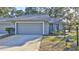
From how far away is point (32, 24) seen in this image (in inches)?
261

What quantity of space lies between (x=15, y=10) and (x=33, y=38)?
0.66 m

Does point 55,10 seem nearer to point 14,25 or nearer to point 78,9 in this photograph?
point 78,9

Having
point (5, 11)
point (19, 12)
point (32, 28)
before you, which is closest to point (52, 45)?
point (32, 28)

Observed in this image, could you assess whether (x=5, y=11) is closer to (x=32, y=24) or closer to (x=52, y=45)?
(x=32, y=24)

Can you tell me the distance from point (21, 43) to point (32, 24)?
Answer: 443 mm

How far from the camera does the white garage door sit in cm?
660

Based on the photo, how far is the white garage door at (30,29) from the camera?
660 centimetres

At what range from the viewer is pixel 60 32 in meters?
6.54

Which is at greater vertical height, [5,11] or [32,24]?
[5,11]

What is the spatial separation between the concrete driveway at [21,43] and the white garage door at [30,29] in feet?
0.28

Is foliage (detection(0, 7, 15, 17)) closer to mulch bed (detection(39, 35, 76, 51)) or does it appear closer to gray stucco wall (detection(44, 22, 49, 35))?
gray stucco wall (detection(44, 22, 49, 35))
